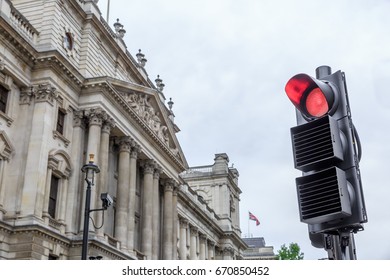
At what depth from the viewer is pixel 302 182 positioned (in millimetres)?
3967

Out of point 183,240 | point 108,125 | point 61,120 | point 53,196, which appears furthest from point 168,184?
point 53,196

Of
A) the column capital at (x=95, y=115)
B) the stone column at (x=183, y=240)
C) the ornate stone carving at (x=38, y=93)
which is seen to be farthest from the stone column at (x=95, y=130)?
the stone column at (x=183, y=240)

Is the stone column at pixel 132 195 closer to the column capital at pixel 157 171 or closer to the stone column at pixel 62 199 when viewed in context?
the column capital at pixel 157 171

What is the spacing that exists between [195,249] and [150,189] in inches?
749

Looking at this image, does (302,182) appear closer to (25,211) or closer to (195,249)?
(25,211)

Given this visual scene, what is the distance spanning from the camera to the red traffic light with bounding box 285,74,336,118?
12.8ft

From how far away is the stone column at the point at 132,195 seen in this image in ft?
112

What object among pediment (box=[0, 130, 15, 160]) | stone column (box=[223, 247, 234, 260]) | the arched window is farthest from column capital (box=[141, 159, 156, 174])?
stone column (box=[223, 247, 234, 260])

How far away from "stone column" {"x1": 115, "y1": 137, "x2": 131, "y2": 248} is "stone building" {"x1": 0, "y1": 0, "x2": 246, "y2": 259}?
65 millimetres

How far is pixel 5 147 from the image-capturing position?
90.5 ft

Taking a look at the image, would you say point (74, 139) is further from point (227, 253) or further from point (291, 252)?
point (291, 252)

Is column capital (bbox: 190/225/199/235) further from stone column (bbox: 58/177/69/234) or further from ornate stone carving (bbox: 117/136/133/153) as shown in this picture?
stone column (bbox: 58/177/69/234)

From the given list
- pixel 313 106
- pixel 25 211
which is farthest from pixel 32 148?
pixel 313 106

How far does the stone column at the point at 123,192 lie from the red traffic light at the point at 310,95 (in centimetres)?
2967
